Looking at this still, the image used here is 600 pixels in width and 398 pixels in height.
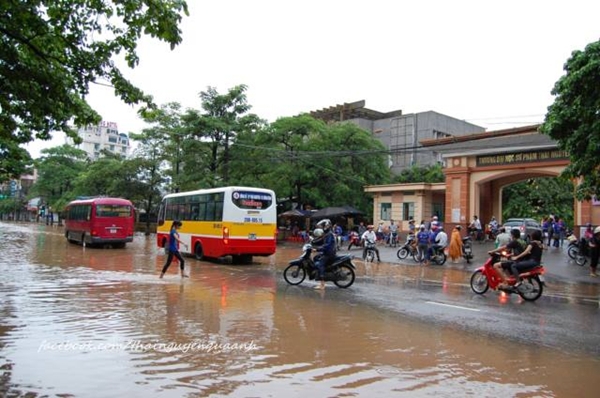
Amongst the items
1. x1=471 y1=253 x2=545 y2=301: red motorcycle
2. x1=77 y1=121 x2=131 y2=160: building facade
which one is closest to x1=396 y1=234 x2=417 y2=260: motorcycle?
x1=471 y1=253 x2=545 y2=301: red motorcycle

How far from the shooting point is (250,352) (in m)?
6.34

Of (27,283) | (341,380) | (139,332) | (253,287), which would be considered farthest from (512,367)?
(27,283)

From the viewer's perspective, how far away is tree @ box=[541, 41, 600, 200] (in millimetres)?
13273

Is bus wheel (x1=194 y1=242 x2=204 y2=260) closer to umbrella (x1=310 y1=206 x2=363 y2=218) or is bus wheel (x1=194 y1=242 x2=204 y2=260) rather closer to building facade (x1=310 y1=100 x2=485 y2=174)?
umbrella (x1=310 y1=206 x2=363 y2=218)

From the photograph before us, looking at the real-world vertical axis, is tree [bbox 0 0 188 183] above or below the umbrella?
above

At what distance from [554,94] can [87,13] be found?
534 inches

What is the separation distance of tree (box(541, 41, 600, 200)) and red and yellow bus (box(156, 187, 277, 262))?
9.77 meters

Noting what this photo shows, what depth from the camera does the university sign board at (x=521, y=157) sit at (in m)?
25.2

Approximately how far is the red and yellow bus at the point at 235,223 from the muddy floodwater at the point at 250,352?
691 centimetres

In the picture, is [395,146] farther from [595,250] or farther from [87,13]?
[87,13]

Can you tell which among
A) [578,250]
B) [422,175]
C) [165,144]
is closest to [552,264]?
[578,250]

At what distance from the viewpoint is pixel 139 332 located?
23.8 feet

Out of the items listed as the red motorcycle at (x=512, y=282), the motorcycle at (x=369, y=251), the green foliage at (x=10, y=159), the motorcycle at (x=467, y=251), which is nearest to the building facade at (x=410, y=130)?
the motorcycle at (x=467, y=251)

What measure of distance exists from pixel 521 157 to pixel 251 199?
16.3 meters
